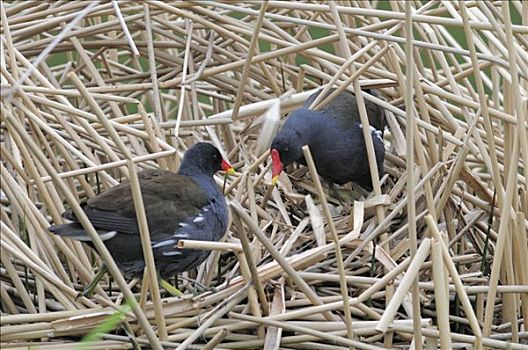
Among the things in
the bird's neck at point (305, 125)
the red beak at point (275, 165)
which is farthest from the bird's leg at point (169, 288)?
the bird's neck at point (305, 125)

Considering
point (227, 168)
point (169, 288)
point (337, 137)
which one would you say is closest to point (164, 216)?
point (169, 288)

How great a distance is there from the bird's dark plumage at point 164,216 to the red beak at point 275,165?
5.7 inches

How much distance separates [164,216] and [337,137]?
0.76 m

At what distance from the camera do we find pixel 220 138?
319cm

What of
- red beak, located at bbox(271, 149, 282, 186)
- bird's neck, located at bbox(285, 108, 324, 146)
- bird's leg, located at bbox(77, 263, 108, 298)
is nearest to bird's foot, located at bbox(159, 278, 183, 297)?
bird's leg, located at bbox(77, 263, 108, 298)

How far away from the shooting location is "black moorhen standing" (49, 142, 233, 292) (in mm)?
2459

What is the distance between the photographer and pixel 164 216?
2.55 metres

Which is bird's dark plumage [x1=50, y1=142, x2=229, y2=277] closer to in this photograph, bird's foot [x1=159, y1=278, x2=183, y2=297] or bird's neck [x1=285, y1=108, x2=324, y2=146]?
bird's foot [x1=159, y1=278, x2=183, y2=297]

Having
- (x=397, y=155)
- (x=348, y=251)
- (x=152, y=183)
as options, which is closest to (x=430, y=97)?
(x=397, y=155)

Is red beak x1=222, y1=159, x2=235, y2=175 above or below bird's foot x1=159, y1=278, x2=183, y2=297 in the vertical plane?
above

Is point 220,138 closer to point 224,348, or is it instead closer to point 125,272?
point 125,272

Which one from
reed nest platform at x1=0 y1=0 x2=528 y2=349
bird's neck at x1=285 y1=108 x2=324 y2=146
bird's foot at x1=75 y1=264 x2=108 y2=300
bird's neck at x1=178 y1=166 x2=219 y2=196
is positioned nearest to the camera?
reed nest platform at x1=0 y1=0 x2=528 y2=349

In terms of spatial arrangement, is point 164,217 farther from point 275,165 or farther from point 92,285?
point 275,165

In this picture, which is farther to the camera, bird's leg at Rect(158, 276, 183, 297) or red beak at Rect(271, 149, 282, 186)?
red beak at Rect(271, 149, 282, 186)
